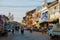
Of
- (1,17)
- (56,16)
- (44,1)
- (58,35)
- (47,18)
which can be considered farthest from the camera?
(44,1)

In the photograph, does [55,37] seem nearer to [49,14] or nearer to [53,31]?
[53,31]

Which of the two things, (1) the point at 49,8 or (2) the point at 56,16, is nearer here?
(2) the point at 56,16

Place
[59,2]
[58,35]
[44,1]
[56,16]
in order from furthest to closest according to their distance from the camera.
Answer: [44,1] → [56,16] → [59,2] → [58,35]

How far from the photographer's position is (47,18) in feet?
252

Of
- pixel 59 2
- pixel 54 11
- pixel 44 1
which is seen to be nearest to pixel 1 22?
pixel 59 2

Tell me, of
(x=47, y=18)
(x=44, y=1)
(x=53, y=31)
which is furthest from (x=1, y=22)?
(x=44, y=1)

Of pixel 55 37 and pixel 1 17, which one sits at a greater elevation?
pixel 1 17

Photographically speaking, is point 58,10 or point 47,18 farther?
point 47,18

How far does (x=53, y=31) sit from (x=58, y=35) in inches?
54.4

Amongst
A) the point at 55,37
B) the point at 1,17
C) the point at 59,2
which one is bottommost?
the point at 55,37

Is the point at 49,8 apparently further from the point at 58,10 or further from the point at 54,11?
the point at 58,10

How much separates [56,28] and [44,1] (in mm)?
60781

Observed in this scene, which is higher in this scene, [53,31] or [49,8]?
[49,8]

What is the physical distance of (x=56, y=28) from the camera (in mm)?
31828
